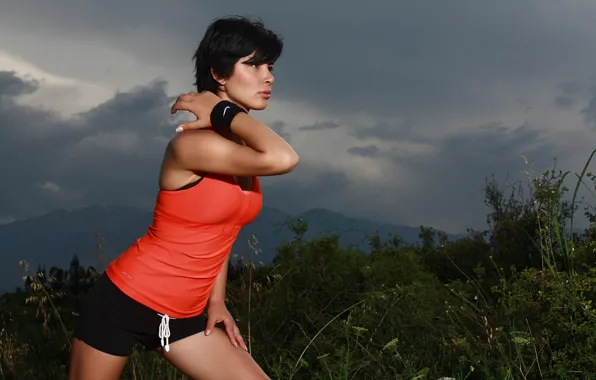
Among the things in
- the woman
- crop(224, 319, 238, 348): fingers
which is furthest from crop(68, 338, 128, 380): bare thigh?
crop(224, 319, 238, 348): fingers

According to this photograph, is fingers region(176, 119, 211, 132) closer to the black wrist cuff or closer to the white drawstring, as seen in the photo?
the black wrist cuff

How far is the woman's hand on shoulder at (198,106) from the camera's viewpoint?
2.84m

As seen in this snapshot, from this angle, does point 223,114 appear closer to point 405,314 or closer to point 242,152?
point 242,152

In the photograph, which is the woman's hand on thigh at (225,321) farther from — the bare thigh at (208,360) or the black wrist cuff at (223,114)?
the black wrist cuff at (223,114)

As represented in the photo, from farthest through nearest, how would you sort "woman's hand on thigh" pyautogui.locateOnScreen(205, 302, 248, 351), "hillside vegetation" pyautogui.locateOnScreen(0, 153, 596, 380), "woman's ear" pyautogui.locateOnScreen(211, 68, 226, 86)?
1. "hillside vegetation" pyautogui.locateOnScreen(0, 153, 596, 380)
2. "woman's hand on thigh" pyautogui.locateOnScreen(205, 302, 248, 351)
3. "woman's ear" pyautogui.locateOnScreen(211, 68, 226, 86)

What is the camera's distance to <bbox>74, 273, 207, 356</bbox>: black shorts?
9.36 feet

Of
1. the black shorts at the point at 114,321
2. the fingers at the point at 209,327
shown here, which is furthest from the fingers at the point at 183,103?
the fingers at the point at 209,327

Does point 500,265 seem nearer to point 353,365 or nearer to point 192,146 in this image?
point 353,365

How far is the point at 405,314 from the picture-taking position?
5.18 meters

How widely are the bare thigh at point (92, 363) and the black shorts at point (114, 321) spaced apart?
22 millimetres

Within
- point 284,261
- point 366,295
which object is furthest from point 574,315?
point 284,261

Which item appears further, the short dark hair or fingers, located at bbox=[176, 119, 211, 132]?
the short dark hair

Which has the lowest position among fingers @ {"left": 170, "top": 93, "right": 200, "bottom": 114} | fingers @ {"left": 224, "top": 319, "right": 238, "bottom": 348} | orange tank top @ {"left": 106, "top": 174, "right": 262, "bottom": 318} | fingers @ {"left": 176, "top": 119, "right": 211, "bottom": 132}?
fingers @ {"left": 224, "top": 319, "right": 238, "bottom": 348}

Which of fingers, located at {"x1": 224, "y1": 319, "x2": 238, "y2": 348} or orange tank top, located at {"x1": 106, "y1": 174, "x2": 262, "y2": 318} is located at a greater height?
orange tank top, located at {"x1": 106, "y1": 174, "x2": 262, "y2": 318}
